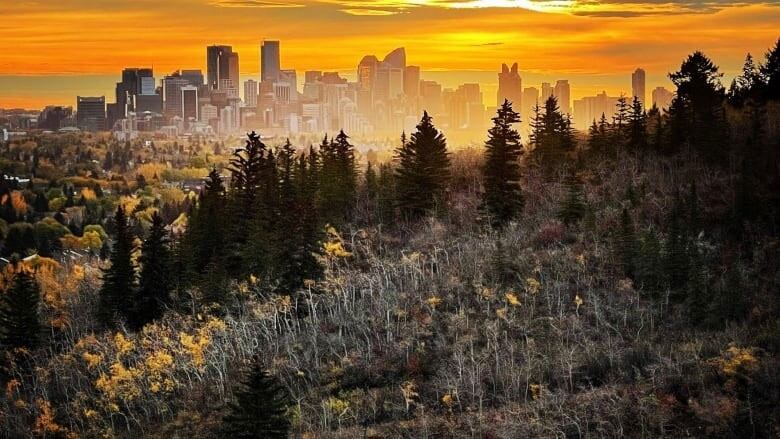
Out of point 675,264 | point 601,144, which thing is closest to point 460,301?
point 675,264

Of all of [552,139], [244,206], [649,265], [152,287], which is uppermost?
[552,139]

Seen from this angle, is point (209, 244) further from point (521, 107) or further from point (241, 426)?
point (521, 107)

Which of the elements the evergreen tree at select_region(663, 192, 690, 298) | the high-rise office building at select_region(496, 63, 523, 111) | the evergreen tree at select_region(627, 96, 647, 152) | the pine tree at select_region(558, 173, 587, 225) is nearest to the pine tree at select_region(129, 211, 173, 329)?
the pine tree at select_region(558, 173, 587, 225)

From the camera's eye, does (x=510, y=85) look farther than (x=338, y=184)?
Yes

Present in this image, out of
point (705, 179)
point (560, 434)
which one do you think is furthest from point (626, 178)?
point (560, 434)

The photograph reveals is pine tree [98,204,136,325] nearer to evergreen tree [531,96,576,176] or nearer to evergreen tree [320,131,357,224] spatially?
evergreen tree [320,131,357,224]

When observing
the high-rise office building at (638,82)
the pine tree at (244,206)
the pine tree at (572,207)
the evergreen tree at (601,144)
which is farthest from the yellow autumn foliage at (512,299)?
the high-rise office building at (638,82)

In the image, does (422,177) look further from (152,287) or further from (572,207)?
(152,287)
